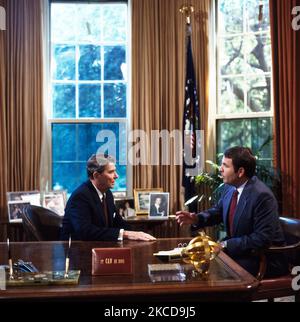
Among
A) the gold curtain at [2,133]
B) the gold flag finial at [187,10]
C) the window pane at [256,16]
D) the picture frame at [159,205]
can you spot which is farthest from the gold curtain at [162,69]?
the gold curtain at [2,133]

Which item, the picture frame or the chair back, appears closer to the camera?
the chair back

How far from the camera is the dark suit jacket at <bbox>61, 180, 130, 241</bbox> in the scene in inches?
113

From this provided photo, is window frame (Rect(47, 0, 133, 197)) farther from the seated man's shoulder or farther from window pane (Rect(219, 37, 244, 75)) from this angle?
the seated man's shoulder

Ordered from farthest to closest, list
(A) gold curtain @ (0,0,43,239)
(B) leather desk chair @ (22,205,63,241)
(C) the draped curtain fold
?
1. (A) gold curtain @ (0,0,43,239)
2. (C) the draped curtain fold
3. (B) leather desk chair @ (22,205,63,241)

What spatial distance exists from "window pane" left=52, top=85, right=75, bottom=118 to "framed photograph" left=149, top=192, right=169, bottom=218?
4.13 feet

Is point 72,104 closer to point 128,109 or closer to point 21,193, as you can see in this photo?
point 128,109

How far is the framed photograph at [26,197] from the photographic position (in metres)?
4.61

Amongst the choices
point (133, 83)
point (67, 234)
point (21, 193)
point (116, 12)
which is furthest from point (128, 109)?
point (67, 234)

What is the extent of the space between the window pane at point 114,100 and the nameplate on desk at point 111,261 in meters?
3.20

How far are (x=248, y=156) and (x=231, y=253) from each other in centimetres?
60

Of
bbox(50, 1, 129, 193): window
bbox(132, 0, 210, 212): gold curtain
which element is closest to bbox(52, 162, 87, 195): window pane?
bbox(50, 1, 129, 193): window

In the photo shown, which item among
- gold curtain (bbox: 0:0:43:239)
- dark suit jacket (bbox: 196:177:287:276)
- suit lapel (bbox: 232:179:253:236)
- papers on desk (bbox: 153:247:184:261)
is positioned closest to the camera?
papers on desk (bbox: 153:247:184:261)

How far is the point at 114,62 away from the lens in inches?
202

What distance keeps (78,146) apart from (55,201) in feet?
2.38
